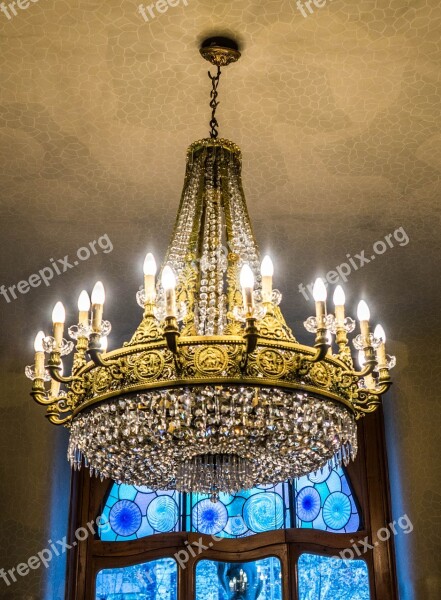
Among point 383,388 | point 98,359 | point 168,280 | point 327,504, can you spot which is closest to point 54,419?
point 98,359

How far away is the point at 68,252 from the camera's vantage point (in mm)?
4539

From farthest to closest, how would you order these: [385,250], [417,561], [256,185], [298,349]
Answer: [417,561] < [385,250] < [256,185] < [298,349]

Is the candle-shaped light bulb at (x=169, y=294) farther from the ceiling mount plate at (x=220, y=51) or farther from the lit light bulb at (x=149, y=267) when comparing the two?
the ceiling mount plate at (x=220, y=51)

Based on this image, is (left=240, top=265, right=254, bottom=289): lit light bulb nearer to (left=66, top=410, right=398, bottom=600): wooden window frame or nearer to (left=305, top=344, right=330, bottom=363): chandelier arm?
(left=305, top=344, right=330, bottom=363): chandelier arm

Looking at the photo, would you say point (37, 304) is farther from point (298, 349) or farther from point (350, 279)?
point (298, 349)

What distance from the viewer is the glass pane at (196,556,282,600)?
17.3ft

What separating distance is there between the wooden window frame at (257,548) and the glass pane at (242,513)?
94 millimetres

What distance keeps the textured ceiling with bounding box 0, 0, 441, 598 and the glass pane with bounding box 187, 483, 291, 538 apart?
0.96m

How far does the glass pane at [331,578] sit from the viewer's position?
522cm

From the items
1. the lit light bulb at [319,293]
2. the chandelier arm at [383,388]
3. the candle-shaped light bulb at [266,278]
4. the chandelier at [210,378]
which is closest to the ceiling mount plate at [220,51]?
the chandelier at [210,378]

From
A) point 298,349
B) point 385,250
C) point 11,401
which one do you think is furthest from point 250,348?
point 11,401

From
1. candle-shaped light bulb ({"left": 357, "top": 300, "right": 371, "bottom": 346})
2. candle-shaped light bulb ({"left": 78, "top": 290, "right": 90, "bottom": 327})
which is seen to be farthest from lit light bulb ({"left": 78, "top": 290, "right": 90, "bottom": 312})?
candle-shaped light bulb ({"left": 357, "top": 300, "right": 371, "bottom": 346})

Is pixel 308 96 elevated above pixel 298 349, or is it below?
above

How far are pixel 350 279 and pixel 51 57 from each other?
233 centimetres
